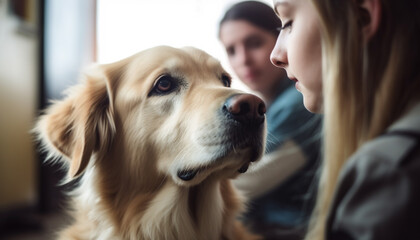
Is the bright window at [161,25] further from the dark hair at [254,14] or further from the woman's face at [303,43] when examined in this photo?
the woman's face at [303,43]

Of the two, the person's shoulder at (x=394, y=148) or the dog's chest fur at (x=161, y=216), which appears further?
the dog's chest fur at (x=161, y=216)

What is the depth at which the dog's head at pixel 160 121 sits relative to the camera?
33.0 inches

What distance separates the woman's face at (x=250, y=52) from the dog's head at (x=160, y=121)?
2.2 inches

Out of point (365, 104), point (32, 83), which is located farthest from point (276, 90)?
point (32, 83)

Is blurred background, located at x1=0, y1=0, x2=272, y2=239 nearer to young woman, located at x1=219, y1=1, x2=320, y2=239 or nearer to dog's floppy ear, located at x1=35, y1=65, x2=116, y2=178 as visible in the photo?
dog's floppy ear, located at x1=35, y1=65, x2=116, y2=178

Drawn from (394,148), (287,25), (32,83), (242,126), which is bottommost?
(32,83)

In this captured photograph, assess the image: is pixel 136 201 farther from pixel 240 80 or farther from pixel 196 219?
pixel 240 80

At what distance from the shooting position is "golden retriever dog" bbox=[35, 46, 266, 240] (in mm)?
→ 880

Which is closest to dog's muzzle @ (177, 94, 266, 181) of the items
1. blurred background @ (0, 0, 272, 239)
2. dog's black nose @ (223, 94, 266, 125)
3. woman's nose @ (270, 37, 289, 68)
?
dog's black nose @ (223, 94, 266, 125)

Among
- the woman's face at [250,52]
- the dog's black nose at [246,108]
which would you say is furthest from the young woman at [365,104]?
the woman's face at [250,52]

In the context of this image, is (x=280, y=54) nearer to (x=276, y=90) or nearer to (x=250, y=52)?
(x=250, y=52)

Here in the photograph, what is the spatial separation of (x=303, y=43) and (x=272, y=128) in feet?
1.51

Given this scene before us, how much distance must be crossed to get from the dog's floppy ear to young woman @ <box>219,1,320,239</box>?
357 millimetres

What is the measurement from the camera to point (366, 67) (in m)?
0.62
